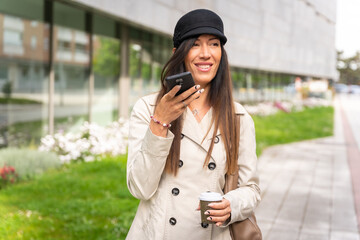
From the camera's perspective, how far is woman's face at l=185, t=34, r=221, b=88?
2.18 m

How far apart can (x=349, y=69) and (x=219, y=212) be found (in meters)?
130

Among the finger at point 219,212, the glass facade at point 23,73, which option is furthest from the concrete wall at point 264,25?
the finger at point 219,212

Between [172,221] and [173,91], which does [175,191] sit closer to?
[172,221]

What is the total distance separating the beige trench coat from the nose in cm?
30

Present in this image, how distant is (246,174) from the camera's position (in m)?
2.27

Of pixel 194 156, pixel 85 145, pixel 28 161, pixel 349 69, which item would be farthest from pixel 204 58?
pixel 349 69

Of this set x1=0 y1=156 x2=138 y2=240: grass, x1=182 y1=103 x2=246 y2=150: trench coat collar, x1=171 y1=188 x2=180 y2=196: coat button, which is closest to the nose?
x1=182 y1=103 x2=246 y2=150: trench coat collar

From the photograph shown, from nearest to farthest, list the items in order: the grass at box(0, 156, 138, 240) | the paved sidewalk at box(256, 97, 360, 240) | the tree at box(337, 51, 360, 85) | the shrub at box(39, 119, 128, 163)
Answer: the grass at box(0, 156, 138, 240) < the paved sidewalk at box(256, 97, 360, 240) < the shrub at box(39, 119, 128, 163) < the tree at box(337, 51, 360, 85)

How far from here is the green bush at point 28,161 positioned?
7.41 metres

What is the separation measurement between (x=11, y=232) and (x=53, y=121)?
590 cm

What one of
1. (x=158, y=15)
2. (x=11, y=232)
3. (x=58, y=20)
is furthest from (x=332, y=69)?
(x=11, y=232)

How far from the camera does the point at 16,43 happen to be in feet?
30.0

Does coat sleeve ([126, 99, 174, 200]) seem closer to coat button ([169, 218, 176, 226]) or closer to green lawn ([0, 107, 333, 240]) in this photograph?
coat button ([169, 218, 176, 226])

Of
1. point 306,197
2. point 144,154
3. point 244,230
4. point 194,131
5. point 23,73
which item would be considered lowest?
point 306,197
